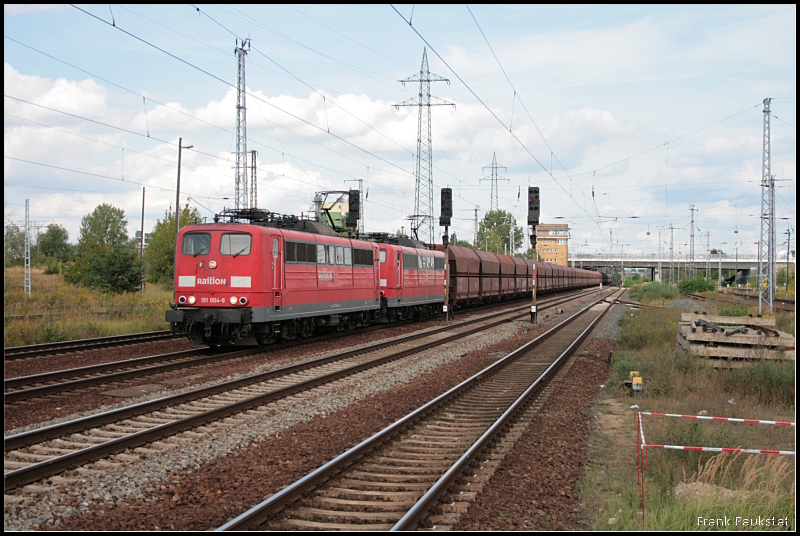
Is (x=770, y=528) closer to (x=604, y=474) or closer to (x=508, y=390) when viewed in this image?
(x=604, y=474)

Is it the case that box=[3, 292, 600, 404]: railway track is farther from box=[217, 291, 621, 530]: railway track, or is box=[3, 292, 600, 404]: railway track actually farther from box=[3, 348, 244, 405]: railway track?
box=[217, 291, 621, 530]: railway track

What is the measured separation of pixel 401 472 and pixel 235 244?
988 centimetres

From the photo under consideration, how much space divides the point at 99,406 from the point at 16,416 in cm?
114

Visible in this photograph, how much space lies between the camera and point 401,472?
7.18 metres

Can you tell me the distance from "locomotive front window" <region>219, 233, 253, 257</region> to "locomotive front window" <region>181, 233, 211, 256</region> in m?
0.40

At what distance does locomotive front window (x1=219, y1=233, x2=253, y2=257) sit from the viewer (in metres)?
15.6

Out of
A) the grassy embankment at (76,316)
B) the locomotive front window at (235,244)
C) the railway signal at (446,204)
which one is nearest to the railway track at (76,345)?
the grassy embankment at (76,316)

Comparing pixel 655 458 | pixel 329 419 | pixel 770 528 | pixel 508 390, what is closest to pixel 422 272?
pixel 508 390

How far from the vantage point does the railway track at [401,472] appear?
5.67 meters

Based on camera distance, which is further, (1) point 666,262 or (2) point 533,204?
(1) point 666,262

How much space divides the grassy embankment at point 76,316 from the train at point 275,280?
4286 mm

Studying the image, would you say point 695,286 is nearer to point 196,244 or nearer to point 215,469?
point 196,244

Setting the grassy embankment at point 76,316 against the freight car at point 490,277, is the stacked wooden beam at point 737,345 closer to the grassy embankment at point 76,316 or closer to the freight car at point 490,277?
the grassy embankment at point 76,316

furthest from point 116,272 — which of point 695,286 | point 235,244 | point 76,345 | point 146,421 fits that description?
point 695,286
